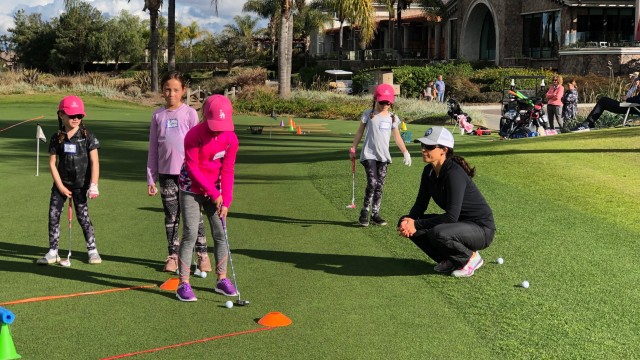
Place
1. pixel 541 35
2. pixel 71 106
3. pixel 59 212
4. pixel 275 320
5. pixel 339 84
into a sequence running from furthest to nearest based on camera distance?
1. pixel 541 35
2. pixel 339 84
3. pixel 59 212
4. pixel 71 106
5. pixel 275 320

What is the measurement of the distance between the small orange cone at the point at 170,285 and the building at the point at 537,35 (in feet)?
127

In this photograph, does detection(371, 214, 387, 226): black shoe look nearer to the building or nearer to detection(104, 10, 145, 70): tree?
the building

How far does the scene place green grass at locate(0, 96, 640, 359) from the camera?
18.1 feet

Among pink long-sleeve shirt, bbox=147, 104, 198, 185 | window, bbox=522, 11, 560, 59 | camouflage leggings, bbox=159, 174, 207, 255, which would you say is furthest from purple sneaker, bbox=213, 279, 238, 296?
window, bbox=522, 11, 560, 59

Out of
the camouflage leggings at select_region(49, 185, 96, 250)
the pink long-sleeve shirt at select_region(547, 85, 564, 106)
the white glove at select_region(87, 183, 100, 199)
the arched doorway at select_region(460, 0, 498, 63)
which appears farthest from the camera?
A: the arched doorway at select_region(460, 0, 498, 63)

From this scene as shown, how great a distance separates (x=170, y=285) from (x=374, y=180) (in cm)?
348

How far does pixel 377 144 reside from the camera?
9422 mm

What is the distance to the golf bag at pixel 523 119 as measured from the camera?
22.0 meters

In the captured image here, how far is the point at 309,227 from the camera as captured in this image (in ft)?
32.1

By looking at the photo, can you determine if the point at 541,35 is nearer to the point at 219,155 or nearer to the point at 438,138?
the point at 438,138

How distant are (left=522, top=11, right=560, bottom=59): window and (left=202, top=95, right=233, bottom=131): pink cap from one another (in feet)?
151

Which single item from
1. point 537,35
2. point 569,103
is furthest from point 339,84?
point 569,103

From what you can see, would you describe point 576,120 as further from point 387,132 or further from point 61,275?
point 61,275

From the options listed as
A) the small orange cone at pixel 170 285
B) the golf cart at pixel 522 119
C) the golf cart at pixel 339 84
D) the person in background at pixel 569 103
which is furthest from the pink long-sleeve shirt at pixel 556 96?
the golf cart at pixel 339 84
